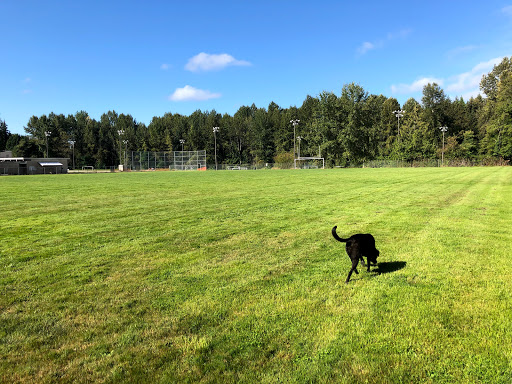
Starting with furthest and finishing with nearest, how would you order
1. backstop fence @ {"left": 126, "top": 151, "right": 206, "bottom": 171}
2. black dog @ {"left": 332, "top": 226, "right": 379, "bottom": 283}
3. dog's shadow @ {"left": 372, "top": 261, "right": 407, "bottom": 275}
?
backstop fence @ {"left": 126, "top": 151, "right": 206, "bottom": 171}, dog's shadow @ {"left": 372, "top": 261, "right": 407, "bottom": 275}, black dog @ {"left": 332, "top": 226, "right": 379, "bottom": 283}

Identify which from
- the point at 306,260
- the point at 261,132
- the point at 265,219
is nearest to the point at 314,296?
the point at 306,260

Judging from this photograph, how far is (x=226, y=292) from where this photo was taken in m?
4.09

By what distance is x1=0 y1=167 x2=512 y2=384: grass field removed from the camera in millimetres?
2641

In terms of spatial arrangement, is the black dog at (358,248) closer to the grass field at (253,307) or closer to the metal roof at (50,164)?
the grass field at (253,307)

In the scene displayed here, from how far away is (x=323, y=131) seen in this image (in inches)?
3009

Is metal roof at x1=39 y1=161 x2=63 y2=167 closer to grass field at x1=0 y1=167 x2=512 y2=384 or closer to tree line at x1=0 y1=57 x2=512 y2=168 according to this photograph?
tree line at x1=0 y1=57 x2=512 y2=168

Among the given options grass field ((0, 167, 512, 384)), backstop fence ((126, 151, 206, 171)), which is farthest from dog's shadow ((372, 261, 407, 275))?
backstop fence ((126, 151, 206, 171))

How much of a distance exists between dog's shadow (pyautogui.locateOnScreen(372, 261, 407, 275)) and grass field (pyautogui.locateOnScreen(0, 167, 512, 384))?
0.05ft

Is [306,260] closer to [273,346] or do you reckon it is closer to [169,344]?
[273,346]

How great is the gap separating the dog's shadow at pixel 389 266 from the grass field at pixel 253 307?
0.02m

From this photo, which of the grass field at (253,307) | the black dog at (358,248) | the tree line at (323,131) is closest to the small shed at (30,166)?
the tree line at (323,131)

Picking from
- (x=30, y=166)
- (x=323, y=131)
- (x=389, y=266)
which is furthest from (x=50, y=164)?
(x=389, y=266)

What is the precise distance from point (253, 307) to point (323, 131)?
76340 millimetres

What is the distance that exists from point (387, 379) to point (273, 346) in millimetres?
976
